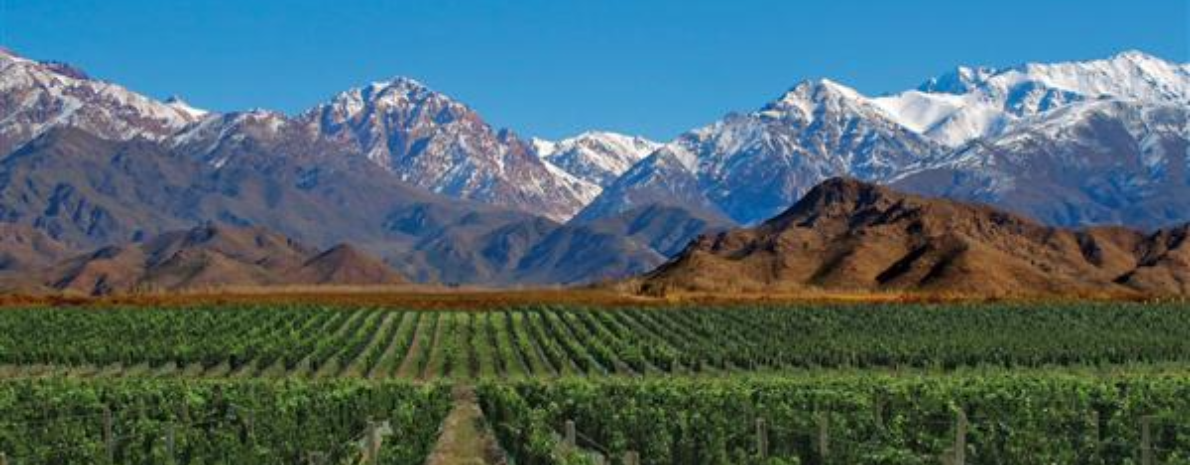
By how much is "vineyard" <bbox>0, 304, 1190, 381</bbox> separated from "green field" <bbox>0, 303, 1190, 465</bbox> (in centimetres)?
22

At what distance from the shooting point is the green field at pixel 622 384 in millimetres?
34625

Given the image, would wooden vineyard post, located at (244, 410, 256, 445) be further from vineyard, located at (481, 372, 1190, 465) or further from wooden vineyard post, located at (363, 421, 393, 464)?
vineyard, located at (481, 372, 1190, 465)

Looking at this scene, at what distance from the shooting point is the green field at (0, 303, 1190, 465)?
34.6m

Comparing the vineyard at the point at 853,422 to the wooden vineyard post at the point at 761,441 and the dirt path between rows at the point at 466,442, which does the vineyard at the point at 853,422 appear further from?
the dirt path between rows at the point at 466,442

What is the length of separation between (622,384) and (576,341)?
3536 centimetres

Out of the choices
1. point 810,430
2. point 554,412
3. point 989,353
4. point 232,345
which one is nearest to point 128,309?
point 232,345

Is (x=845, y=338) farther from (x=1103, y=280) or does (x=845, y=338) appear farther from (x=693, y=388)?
(x=1103, y=280)

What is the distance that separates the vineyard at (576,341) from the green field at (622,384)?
0.22 meters

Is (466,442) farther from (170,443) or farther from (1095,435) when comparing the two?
(1095,435)

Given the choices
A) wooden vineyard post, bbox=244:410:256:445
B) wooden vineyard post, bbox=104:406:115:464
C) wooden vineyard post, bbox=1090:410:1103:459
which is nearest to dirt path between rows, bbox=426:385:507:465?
wooden vineyard post, bbox=244:410:256:445

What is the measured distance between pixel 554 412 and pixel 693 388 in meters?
8.15

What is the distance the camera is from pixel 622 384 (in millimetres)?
53531

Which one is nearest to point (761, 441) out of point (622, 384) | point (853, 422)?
point (853, 422)

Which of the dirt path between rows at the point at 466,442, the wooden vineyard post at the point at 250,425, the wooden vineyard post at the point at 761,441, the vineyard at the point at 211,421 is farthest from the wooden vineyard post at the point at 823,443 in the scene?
the wooden vineyard post at the point at 250,425
